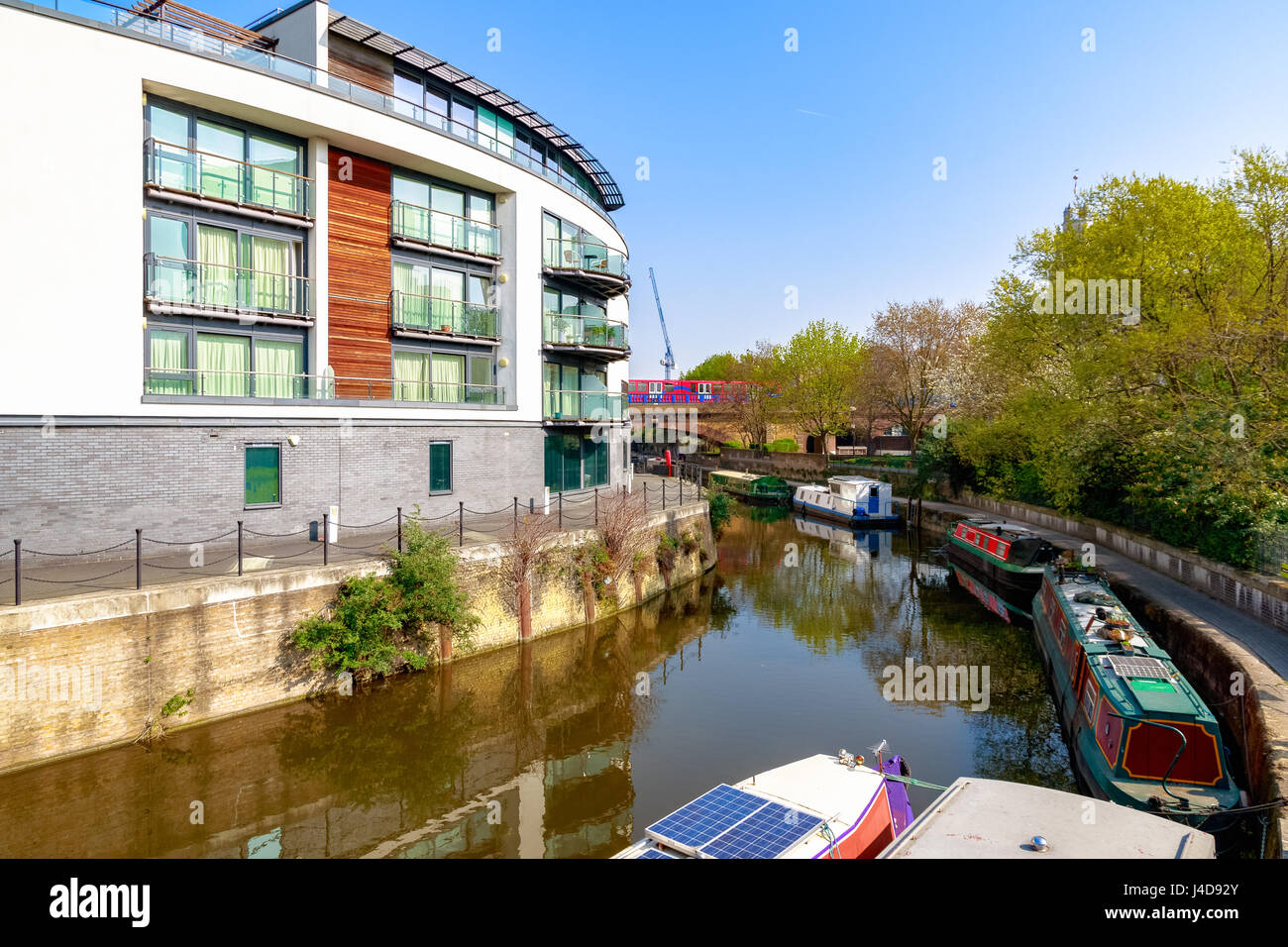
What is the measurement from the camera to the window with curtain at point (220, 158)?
15930mm

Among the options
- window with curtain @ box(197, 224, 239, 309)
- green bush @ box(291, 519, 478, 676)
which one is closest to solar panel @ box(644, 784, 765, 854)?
green bush @ box(291, 519, 478, 676)

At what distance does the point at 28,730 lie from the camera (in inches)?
397

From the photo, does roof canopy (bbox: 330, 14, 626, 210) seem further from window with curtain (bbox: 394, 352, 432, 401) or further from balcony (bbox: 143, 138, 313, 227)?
window with curtain (bbox: 394, 352, 432, 401)

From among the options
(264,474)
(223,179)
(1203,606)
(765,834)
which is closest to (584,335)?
(223,179)

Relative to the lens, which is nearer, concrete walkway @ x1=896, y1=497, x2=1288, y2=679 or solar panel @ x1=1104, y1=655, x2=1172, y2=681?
solar panel @ x1=1104, y1=655, x2=1172, y2=681

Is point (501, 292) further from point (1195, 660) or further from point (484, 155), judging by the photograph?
point (1195, 660)

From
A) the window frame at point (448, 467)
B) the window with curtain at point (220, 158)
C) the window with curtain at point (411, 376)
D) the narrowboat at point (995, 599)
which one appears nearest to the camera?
the window with curtain at point (220, 158)

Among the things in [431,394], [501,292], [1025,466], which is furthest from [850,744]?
[1025,466]

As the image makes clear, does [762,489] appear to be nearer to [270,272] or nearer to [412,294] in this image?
[412,294]

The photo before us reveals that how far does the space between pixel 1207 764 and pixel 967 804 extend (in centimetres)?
470

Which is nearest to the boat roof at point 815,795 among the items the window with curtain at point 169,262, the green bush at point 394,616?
the green bush at point 394,616

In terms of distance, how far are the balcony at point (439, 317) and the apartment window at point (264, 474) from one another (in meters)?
4.59

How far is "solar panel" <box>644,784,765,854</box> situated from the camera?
6.94 m

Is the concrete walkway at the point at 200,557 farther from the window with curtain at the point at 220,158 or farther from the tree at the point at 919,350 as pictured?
the tree at the point at 919,350
